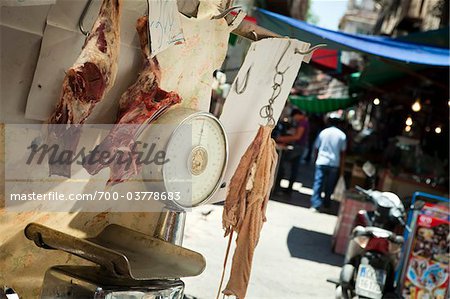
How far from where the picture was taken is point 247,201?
8.55ft

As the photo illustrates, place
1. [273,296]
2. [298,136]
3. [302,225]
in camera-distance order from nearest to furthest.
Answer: [273,296] → [302,225] → [298,136]

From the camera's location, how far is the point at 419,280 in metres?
5.62

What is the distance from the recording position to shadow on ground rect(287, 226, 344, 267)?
7355 mm

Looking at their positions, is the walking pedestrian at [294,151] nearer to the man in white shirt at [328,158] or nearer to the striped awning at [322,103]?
the man in white shirt at [328,158]

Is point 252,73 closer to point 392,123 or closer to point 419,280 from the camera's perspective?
point 419,280

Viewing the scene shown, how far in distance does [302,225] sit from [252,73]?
6770mm

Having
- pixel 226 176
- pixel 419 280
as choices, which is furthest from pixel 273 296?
pixel 226 176

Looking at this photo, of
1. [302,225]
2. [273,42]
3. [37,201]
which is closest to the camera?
[37,201]

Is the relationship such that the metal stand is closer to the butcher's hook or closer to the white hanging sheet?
the white hanging sheet

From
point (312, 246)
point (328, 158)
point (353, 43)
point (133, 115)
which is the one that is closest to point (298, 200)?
point (328, 158)

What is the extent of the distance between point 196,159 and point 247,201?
1.29ft

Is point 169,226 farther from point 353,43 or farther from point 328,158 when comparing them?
point 328,158

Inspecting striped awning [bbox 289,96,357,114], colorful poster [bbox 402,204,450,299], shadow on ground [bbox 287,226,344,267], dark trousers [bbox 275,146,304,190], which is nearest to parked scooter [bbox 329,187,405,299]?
colorful poster [bbox 402,204,450,299]

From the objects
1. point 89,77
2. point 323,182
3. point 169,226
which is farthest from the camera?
point 323,182
